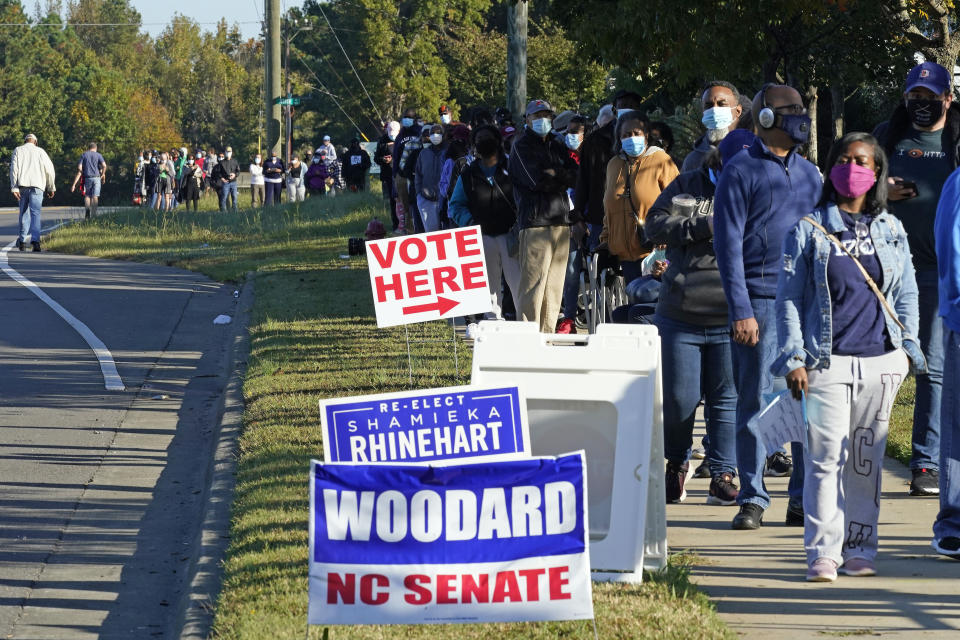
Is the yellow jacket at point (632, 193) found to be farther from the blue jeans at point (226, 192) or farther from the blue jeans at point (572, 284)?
the blue jeans at point (226, 192)

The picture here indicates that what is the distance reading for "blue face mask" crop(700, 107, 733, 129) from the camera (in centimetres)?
810

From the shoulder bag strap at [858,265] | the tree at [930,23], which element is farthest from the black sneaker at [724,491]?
the tree at [930,23]

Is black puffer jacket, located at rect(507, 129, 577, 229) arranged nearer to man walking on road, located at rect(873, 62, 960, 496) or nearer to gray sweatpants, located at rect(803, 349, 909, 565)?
man walking on road, located at rect(873, 62, 960, 496)

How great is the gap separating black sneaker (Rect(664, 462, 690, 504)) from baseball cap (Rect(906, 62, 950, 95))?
88.3 inches

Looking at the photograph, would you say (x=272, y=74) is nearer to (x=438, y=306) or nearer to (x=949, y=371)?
(x=438, y=306)

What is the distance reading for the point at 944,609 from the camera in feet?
19.3

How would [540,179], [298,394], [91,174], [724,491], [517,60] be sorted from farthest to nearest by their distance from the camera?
[91,174] → [517,60] → [540,179] → [298,394] → [724,491]

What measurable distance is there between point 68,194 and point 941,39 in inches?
2929

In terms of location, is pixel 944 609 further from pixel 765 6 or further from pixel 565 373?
pixel 765 6

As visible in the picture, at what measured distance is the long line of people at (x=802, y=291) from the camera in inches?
244

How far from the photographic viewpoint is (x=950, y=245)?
20.8ft

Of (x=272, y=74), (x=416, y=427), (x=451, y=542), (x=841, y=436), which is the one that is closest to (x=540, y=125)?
(x=841, y=436)

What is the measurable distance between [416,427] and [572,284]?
8.35 metres

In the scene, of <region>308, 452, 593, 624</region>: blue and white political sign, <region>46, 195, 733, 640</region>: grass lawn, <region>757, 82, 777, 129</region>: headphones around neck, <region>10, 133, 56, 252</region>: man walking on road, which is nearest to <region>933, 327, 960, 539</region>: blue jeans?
<region>46, 195, 733, 640</region>: grass lawn
